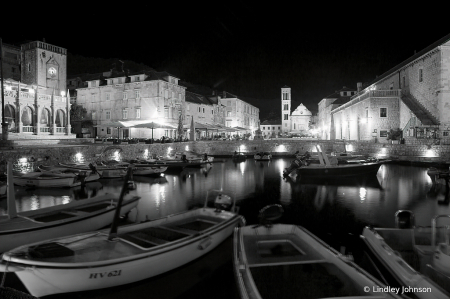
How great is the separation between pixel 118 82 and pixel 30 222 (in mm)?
44166

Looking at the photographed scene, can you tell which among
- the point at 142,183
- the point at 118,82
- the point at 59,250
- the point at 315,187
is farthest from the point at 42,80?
Result: the point at 59,250

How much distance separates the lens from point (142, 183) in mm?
22172

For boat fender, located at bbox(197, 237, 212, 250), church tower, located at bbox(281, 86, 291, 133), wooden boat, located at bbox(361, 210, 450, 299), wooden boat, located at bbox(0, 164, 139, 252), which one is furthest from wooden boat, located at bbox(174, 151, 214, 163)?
church tower, located at bbox(281, 86, 291, 133)

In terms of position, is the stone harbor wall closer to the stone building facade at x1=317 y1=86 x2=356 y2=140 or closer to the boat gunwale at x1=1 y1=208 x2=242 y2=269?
the boat gunwale at x1=1 y1=208 x2=242 y2=269

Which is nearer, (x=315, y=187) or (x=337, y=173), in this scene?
(x=315, y=187)

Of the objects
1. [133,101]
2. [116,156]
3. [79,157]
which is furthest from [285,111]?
[79,157]

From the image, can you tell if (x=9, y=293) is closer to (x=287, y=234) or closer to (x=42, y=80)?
(x=287, y=234)

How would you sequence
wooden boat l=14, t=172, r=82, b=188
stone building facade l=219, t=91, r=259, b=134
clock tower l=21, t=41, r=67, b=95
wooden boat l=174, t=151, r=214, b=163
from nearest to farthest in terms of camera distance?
wooden boat l=14, t=172, r=82, b=188 < wooden boat l=174, t=151, r=214, b=163 < clock tower l=21, t=41, r=67, b=95 < stone building facade l=219, t=91, r=259, b=134

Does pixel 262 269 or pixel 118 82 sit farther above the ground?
pixel 118 82

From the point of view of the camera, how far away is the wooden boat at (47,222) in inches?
300

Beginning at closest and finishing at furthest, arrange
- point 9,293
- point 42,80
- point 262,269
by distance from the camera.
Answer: point 9,293 < point 262,269 < point 42,80

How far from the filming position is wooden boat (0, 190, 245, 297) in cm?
549

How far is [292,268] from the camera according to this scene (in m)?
5.92

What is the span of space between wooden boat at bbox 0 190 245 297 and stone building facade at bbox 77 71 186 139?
1572 inches
